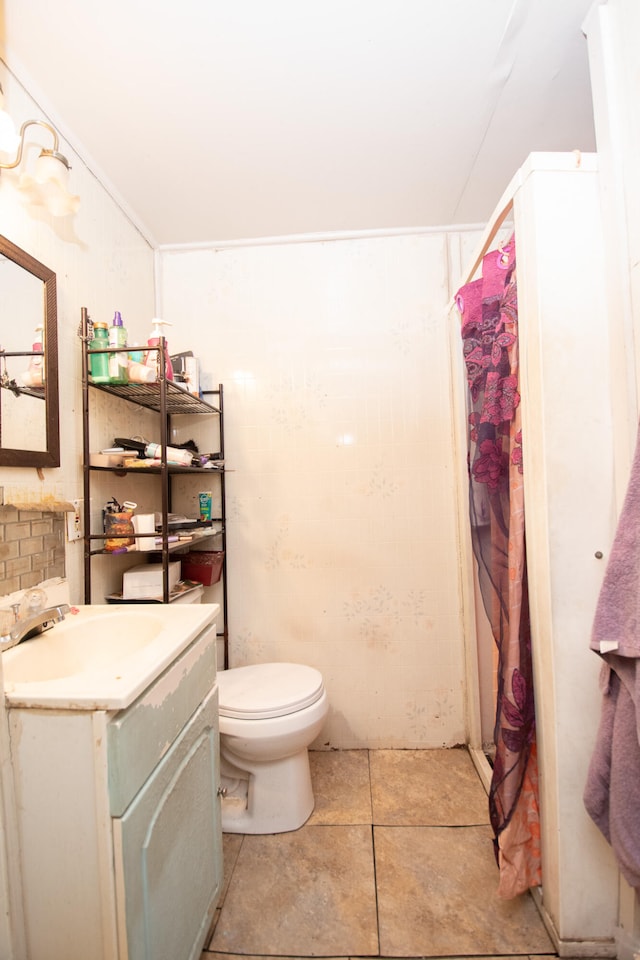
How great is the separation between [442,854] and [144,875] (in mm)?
1021

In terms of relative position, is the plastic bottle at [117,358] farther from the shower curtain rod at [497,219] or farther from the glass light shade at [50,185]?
the shower curtain rod at [497,219]

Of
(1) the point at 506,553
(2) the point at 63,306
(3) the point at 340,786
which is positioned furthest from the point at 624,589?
(2) the point at 63,306

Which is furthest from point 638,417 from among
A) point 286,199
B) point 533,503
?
point 286,199

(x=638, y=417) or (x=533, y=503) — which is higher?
(x=638, y=417)

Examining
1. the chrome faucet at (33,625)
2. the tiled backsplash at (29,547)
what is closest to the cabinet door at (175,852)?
the chrome faucet at (33,625)

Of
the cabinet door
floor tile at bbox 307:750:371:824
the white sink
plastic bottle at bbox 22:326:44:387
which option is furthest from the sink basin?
A: floor tile at bbox 307:750:371:824

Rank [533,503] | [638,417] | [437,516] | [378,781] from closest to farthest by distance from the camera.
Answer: [638,417] < [533,503] < [378,781] < [437,516]

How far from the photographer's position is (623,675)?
81 centimetres

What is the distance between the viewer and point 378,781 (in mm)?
1580

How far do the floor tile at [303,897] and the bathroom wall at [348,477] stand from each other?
49 centimetres

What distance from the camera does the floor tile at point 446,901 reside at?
1.01 m

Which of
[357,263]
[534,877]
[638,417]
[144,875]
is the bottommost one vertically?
[534,877]

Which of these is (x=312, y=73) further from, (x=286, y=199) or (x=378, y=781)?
(x=378, y=781)

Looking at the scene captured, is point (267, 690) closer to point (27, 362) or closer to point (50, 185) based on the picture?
point (27, 362)
